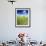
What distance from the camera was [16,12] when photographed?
19.1ft

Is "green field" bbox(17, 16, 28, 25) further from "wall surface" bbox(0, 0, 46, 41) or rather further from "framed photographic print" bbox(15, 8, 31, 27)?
"wall surface" bbox(0, 0, 46, 41)

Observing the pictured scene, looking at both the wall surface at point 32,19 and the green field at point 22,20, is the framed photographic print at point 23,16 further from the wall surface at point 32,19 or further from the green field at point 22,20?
the wall surface at point 32,19

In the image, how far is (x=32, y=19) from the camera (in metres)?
5.83

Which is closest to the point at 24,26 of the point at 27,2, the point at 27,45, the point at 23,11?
the point at 23,11

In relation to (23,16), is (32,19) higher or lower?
lower

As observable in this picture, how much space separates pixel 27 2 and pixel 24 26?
979mm

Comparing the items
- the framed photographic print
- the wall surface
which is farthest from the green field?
the wall surface

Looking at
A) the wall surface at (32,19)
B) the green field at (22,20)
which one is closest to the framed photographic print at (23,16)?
the green field at (22,20)

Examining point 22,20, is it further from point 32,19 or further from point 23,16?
point 32,19

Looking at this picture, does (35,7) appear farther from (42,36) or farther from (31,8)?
(42,36)

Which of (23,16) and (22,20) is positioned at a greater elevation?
(23,16)

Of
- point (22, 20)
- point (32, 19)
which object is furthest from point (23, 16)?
point (32, 19)

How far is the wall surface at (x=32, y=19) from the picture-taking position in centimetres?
581

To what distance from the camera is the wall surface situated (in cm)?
581
